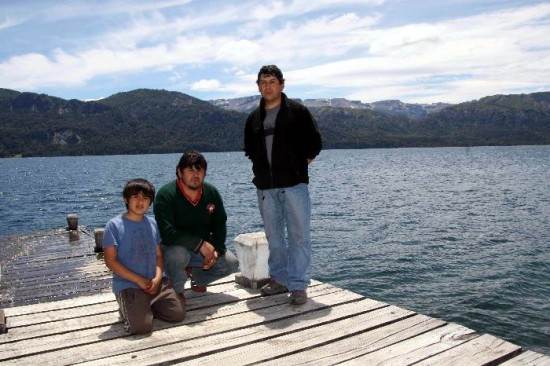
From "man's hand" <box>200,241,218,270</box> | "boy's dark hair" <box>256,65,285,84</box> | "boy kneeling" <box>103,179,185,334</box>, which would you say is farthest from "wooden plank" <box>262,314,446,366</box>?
"boy's dark hair" <box>256,65,285,84</box>

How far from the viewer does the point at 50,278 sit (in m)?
12.4

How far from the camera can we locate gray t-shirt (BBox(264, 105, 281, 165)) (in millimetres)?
6391

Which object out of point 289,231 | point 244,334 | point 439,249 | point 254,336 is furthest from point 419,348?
point 439,249

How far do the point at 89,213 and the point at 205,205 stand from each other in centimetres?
4233

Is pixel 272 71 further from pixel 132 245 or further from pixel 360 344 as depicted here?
pixel 360 344

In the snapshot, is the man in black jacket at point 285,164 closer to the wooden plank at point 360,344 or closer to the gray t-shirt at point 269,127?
the gray t-shirt at point 269,127

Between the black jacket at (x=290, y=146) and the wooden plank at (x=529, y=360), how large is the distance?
316cm

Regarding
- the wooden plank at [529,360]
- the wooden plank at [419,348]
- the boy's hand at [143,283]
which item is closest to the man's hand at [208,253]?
the boy's hand at [143,283]

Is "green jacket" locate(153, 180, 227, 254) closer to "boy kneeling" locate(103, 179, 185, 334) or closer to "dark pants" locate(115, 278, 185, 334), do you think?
"boy kneeling" locate(103, 179, 185, 334)

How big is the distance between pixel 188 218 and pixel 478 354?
3.76 metres

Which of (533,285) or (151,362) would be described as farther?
(533,285)

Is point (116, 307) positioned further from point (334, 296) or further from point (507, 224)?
point (507, 224)

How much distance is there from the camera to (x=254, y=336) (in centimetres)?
516

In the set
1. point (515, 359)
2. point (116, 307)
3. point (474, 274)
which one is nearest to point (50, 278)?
point (116, 307)
